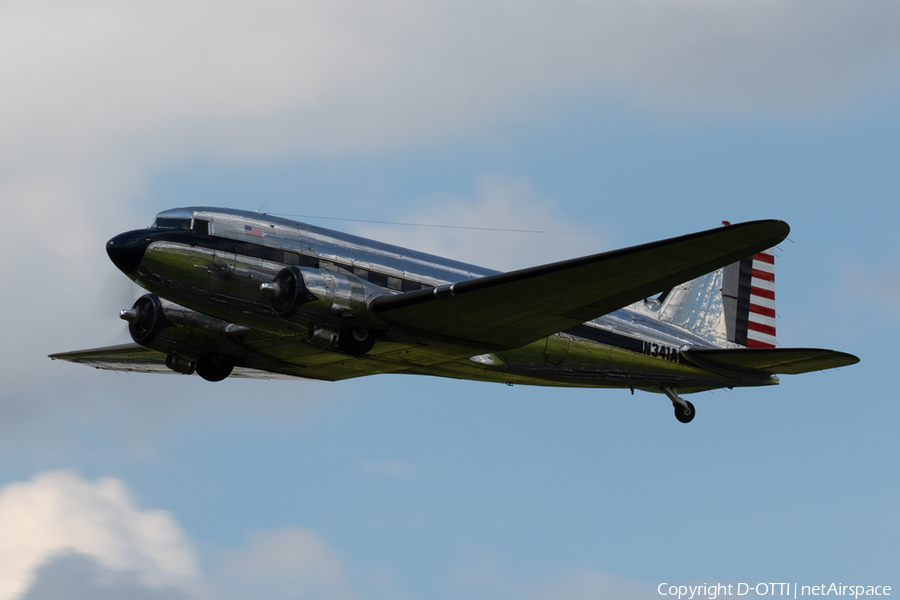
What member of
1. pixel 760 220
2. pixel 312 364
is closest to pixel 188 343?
pixel 312 364

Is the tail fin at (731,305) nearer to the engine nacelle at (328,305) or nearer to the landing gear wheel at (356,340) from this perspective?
the landing gear wheel at (356,340)

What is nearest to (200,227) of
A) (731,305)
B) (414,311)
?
(414,311)

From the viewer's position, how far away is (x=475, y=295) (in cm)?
2002

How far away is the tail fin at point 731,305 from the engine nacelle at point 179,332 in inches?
460

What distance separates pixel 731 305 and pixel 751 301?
668 mm

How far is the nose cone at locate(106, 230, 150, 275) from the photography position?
65.4 ft

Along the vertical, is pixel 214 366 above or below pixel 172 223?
below

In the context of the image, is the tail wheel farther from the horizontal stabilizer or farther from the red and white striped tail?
the red and white striped tail

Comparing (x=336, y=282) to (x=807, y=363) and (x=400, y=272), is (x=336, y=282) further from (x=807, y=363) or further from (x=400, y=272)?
(x=807, y=363)

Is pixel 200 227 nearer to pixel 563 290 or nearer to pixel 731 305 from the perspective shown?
pixel 563 290

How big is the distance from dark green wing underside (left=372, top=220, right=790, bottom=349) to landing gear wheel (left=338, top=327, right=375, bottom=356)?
1.85ft

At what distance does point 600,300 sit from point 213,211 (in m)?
8.29

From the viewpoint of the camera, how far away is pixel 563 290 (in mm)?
20328

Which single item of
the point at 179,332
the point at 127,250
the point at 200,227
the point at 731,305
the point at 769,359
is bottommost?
the point at 179,332
